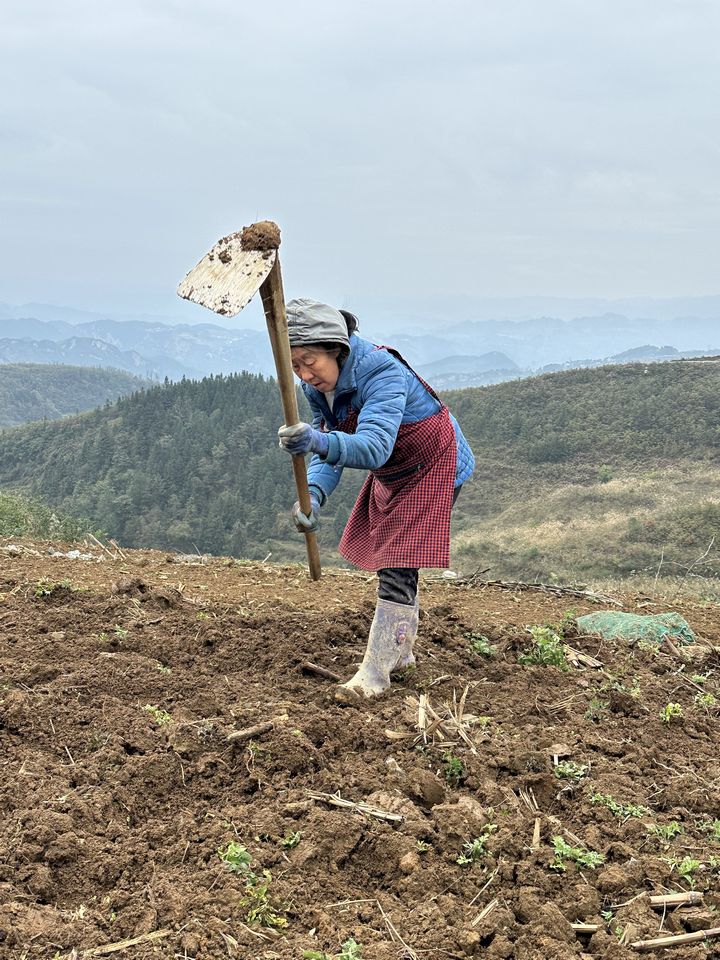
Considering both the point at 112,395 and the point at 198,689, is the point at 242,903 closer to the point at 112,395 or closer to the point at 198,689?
the point at 198,689

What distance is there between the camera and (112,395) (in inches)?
7697

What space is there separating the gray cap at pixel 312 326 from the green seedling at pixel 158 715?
1.55 meters

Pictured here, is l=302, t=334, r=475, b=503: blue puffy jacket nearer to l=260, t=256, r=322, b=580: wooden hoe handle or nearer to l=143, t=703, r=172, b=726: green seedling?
l=260, t=256, r=322, b=580: wooden hoe handle

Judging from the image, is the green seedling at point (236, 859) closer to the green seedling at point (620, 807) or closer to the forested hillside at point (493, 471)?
the green seedling at point (620, 807)

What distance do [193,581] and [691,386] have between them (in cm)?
5364

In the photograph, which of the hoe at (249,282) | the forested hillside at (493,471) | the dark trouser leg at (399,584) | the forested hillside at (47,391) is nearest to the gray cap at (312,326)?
the hoe at (249,282)

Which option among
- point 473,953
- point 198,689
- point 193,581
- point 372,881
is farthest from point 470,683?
point 193,581

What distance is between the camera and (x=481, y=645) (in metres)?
4.09

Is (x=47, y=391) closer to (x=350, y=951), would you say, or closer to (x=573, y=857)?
(x=573, y=857)

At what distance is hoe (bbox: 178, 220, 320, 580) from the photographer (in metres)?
2.71

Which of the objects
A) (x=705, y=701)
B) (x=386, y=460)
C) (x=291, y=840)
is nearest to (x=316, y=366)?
(x=386, y=460)

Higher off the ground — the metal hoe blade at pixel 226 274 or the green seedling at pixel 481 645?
the metal hoe blade at pixel 226 274

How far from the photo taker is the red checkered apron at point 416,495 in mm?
3398

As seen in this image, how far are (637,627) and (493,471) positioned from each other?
160ft
